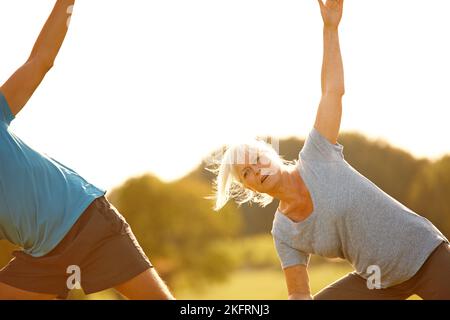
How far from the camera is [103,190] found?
14.0ft

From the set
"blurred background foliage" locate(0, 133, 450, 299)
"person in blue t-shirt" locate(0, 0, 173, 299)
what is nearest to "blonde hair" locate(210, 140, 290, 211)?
"person in blue t-shirt" locate(0, 0, 173, 299)

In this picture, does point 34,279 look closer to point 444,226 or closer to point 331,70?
point 331,70

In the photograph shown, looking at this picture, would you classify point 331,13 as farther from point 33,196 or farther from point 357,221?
point 33,196

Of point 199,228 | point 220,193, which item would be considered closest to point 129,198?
point 199,228

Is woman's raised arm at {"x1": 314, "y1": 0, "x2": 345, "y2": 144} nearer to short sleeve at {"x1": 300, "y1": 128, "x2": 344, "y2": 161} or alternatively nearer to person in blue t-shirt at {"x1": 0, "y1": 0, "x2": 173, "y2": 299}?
short sleeve at {"x1": 300, "y1": 128, "x2": 344, "y2": 161}

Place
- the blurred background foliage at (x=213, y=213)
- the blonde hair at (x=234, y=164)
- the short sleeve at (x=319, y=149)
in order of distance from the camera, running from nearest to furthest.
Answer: the short sleeve at (x=319, y=149), the blonde hair at (x=234, y=164), the blurred background foliage at (x=213, y=213)

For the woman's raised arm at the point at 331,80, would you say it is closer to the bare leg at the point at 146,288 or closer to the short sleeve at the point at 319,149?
the short sleeve at the point at 319,149

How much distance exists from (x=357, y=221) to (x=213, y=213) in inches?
1206

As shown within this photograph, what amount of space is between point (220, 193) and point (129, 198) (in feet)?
91.9

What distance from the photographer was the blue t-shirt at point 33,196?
4020 mm

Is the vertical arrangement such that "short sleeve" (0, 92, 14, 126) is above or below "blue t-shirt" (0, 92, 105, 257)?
above

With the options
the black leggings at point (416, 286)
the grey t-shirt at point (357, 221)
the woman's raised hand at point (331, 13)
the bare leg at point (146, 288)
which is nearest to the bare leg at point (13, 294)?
the bare leg at point (146, 288)

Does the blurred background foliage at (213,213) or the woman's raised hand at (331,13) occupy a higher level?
the woman's raised hand at (331,13)

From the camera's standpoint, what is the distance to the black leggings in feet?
13.8
